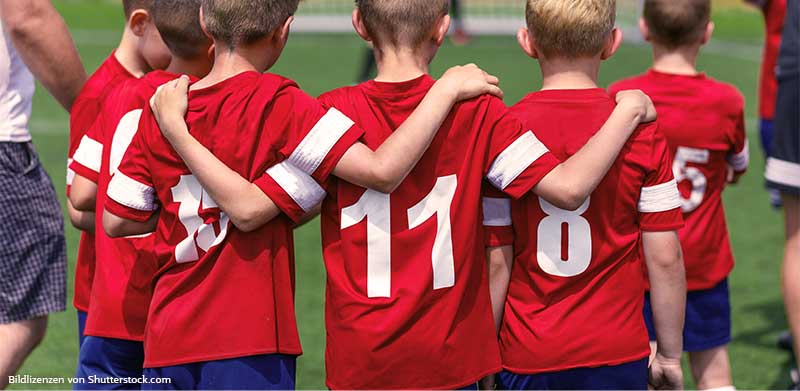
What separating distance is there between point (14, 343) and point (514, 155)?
2022 mm

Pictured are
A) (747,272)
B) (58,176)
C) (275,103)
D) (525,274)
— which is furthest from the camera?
(58,176)

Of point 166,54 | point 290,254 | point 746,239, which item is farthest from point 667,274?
point 746,239

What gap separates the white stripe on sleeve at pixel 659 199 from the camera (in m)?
2.88

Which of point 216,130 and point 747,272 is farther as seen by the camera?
point 747,272

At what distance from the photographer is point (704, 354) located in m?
4.07

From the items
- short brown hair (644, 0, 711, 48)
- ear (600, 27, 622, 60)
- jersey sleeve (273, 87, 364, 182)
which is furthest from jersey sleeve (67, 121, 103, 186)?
short brown hair (644, 0, 711, 48)

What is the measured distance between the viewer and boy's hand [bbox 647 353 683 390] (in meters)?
2.97

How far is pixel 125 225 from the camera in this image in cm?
289

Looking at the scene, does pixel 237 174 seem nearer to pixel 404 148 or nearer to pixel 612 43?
pixel 404 148

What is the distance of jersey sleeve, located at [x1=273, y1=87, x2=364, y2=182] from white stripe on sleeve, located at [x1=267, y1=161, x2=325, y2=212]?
19 mm

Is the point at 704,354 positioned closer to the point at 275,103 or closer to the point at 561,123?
the point at 561,123

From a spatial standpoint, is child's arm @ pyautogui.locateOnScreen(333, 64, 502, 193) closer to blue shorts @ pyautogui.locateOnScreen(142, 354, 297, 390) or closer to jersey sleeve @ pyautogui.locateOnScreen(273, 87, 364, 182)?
jersey sleeve @ pyautogui.locateOnScreen(273, 87, 364, 182)

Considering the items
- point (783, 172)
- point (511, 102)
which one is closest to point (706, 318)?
point (783, 172)

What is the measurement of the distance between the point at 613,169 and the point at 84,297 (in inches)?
70.1
